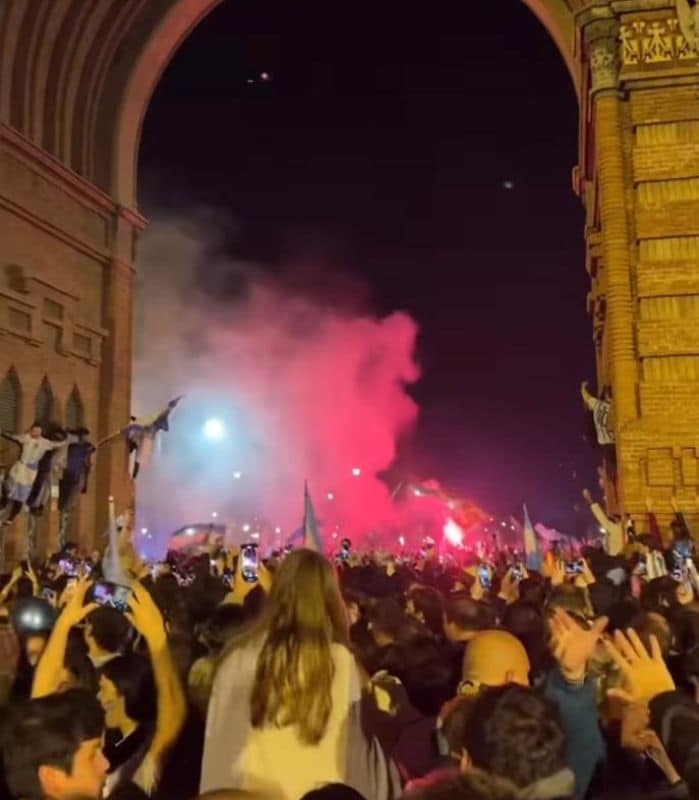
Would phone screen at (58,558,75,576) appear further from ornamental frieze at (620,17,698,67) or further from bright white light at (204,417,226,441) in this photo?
bright white light at (204,417,226,441)

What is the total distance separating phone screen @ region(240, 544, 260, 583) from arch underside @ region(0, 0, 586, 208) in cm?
1724

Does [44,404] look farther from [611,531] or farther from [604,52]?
[611,531]

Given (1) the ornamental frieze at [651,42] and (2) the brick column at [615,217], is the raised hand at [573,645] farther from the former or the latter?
(1) the ornamental frieze at [651,42]

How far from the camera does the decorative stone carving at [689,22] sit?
15180mm

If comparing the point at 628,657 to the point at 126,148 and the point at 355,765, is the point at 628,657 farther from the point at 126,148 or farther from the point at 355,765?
the point at 126,148

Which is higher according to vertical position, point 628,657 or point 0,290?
point 0,290

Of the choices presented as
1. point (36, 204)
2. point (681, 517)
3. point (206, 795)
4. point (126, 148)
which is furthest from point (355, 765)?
point (126, 148)

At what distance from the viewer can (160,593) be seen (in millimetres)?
7031

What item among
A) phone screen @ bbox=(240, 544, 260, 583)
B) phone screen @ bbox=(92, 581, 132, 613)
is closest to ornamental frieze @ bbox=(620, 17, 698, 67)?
phone screen @ bbox=(240, 544, 260, 583)

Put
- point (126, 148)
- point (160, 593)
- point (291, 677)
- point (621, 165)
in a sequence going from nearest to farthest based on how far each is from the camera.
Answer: point (291, 677) → point (160, 593) → point (621, 165) → point (126, 148)

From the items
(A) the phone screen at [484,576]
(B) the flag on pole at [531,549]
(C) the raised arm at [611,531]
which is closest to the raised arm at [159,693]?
(A) the phone screen at [484,576]

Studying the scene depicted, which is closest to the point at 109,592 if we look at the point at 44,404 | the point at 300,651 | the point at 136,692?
the point at 136,692

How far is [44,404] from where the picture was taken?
81.6ft

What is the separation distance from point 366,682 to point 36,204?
2349 cm
